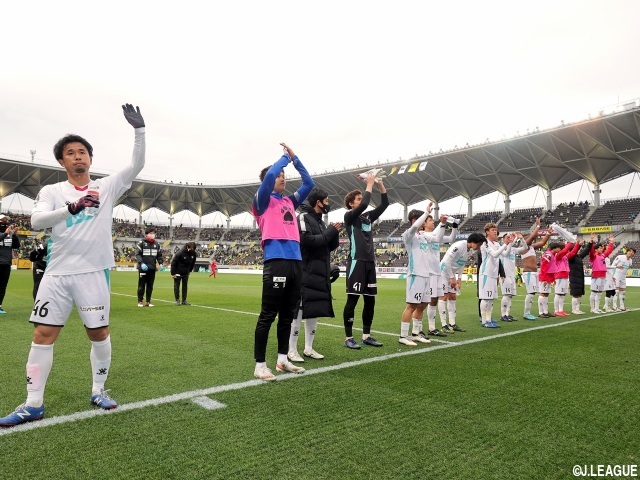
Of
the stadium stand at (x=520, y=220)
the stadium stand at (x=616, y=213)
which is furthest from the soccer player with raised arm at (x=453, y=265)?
the stadium stand at (x=520, y=220)

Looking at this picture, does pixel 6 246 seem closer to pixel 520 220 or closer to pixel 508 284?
pixel 508 284

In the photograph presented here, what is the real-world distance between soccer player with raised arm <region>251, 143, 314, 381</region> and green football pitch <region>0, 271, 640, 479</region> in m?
0.32

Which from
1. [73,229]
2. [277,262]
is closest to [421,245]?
[277,262]

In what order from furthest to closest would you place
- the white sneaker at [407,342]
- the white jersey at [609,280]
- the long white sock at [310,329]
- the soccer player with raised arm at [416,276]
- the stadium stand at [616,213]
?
the stadium stand at [616,213] < the white jersey at [609,280] < the soccer player with raised arm at [416,276] < the white sneaker at [407,342] < the long white sock at [310,329]

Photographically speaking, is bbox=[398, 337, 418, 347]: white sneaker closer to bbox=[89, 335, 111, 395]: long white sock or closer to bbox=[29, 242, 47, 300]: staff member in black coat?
bbox=[89, 335, 111, 395]: long white sock

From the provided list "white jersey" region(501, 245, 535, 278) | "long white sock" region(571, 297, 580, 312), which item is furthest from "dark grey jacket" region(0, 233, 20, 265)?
"long white sock" region(571, 297, 580, 312)

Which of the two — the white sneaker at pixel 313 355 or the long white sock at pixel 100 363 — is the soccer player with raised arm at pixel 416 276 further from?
the long white sock at pixel 100 363

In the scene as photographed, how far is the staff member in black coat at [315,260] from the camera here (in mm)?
4793

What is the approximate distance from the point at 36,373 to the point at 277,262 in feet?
6.90

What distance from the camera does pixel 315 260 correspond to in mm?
5051

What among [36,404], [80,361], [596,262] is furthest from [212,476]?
[596,262]

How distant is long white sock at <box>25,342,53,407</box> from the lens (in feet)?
9.61

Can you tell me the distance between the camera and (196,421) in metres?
2.90

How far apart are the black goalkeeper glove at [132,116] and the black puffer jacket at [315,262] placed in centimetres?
198
